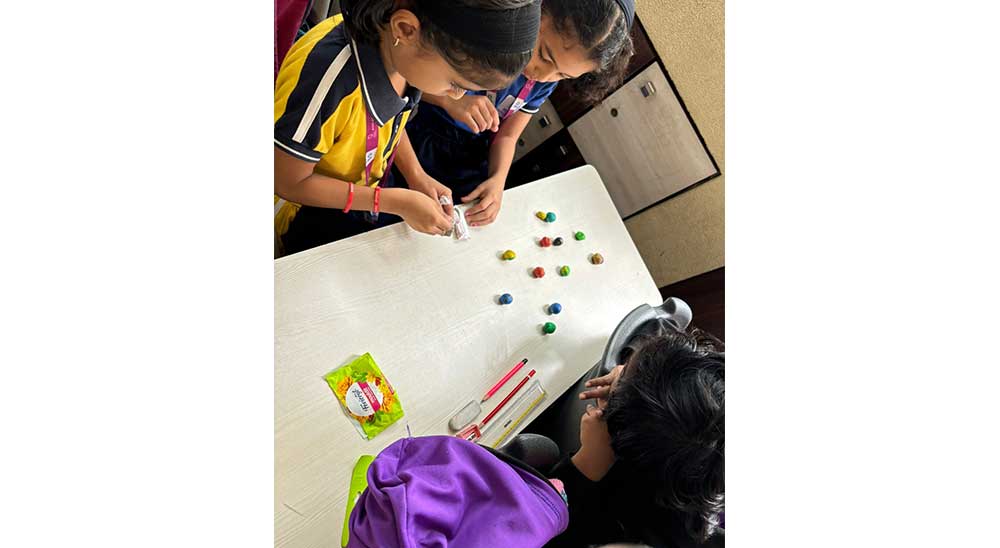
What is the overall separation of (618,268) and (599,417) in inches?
19.2

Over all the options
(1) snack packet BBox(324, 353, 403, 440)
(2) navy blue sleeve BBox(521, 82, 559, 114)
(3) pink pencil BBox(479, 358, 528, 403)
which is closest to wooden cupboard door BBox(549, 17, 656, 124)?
(2) navy blue sleeve BBox(521, 82, 559, 114)

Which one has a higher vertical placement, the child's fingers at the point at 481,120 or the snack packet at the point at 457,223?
the child's fingers at the point at 481,120

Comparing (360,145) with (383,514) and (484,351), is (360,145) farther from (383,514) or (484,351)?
(383,514)

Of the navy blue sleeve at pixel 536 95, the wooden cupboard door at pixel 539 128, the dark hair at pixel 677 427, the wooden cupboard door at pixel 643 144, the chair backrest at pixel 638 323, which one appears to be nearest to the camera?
the dark hair at pixel 677 427

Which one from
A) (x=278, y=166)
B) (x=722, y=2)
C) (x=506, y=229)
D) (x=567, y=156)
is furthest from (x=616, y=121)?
(x=278, y=166)

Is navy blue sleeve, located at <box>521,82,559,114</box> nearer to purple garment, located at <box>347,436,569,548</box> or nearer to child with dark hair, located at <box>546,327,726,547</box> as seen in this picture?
child with dark hair, located at <box>546,327,726,547</box>

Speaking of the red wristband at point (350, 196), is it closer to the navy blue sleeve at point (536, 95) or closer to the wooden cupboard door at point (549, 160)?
the navy blue sleeve at point (536, 95)

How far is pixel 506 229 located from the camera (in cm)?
122

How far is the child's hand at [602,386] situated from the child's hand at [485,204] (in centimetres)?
39

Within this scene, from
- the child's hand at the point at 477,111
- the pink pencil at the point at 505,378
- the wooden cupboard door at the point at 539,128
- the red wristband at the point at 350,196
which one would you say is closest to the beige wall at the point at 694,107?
the wooden cupboard door at the point at 539,128

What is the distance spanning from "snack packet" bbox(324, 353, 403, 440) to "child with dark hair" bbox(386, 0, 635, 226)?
387mm

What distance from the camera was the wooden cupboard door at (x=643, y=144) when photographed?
154cm

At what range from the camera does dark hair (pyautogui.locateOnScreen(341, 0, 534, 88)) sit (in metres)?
0.73
